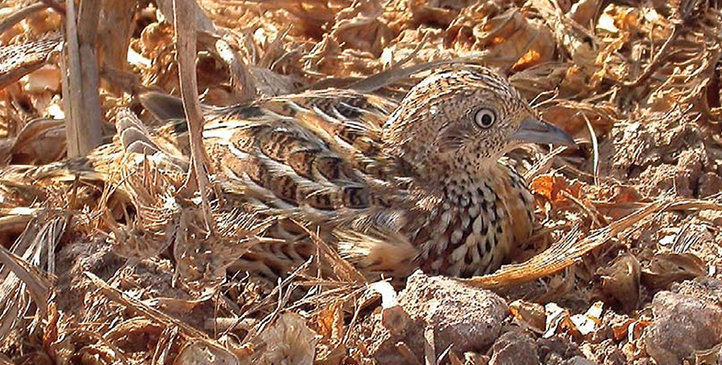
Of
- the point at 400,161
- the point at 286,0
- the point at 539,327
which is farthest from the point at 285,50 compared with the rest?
the point at 539,327

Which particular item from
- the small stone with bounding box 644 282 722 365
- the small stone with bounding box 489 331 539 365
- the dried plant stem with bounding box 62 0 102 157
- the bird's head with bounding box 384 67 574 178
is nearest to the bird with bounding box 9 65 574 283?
the bird's head with bounding box 384 67 574 178

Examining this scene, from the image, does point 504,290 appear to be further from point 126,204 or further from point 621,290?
point 126,204

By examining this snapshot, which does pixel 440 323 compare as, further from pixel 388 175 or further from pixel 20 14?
pixel 20 14

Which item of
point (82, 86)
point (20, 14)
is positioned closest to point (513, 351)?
point (82, 86)

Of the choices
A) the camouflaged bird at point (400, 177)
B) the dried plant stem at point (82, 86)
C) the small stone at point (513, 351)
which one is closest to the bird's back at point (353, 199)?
the camouflaged bird at point (400, 177)

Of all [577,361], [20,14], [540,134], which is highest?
[20,14]

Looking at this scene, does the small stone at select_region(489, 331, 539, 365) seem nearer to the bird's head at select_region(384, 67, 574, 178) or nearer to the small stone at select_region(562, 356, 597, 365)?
the small stone at select_region(562, 356, 597, 365)

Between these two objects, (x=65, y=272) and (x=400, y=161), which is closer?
(x=65, y=272)
